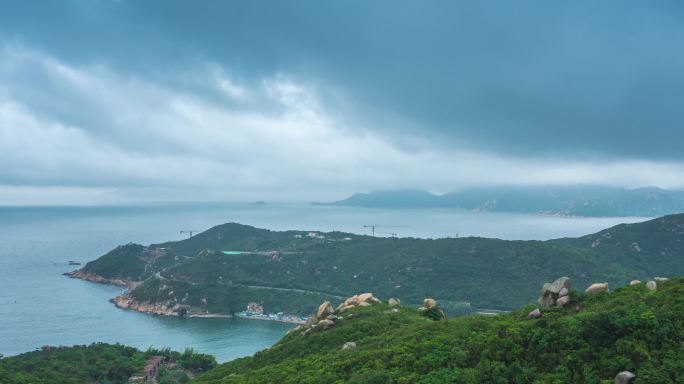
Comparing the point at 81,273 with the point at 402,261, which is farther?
the point at 81,273

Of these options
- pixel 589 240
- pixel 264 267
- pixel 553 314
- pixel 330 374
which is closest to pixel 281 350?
pixel 330 374

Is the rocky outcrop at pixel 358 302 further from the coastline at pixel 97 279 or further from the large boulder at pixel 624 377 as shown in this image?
the coastline at pixel 97 279

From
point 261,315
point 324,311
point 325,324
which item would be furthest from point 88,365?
point 261,315

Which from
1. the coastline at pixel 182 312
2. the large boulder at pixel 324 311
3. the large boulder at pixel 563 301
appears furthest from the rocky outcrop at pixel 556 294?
the coastline at pixel 182 312

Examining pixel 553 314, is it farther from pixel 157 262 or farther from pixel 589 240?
pixel 157 262

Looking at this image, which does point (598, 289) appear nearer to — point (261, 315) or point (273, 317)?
point (273, 317)

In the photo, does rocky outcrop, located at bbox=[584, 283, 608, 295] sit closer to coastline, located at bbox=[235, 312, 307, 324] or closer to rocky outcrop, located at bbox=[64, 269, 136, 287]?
coastline, located at bbox=[235, 312, 307, 324]
